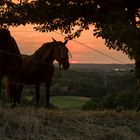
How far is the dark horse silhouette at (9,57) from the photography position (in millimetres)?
13672

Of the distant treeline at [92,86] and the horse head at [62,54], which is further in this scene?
the distant treeline at [92,86]

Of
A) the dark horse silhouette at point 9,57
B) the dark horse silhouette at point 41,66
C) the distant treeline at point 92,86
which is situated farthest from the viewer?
the distant treeline at point 92,86

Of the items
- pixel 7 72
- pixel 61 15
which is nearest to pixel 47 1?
pixel 61 15

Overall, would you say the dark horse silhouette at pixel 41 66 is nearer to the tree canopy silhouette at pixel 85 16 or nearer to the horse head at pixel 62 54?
the horse head at pixel 62 54

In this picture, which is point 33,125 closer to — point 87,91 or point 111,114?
point 111,114

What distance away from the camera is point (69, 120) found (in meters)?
10.7

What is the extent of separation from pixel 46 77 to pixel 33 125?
22.0 feet

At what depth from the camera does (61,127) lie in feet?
33.6

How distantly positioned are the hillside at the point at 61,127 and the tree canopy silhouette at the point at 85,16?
2.02m

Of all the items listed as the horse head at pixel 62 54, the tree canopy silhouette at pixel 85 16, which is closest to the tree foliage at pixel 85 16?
the tree canopy silhouette at pixel 85 16

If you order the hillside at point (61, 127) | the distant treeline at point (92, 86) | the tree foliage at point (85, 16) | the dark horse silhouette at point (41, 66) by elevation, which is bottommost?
the distant treeline at point (92, 86)

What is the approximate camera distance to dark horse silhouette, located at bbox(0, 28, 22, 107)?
44.9 ft

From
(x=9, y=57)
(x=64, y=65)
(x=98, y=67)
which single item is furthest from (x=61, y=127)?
(x=98, y=67)

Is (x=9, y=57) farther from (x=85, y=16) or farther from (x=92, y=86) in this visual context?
(x=92, y=86)
